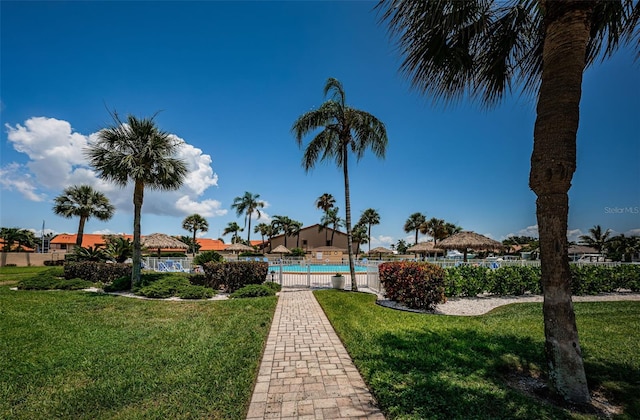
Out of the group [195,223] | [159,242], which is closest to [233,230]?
[195,223]

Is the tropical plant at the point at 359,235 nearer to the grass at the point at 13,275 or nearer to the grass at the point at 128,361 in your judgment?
the grass at the point at 13,275

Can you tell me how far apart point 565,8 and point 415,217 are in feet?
174

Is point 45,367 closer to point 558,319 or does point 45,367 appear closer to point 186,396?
point 186,396

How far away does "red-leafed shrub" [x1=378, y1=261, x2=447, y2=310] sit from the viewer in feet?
27.9

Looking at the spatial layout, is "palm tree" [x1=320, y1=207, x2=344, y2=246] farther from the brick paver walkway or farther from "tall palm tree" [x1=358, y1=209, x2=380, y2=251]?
the brick paver walkway

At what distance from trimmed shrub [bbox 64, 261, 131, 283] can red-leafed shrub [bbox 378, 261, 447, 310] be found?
12855mm

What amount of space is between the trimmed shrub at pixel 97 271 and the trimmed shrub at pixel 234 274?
16.4 feet

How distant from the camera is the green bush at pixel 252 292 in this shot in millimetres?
10461

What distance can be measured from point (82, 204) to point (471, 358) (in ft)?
114

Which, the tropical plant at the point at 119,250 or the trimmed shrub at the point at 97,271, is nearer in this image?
the trimmed shrub at the point at 97,271

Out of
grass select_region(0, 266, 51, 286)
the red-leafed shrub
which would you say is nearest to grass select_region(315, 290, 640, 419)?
the red-leafed shrub

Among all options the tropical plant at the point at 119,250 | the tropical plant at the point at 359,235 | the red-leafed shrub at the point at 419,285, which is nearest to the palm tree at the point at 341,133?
the red-leafed shrub at the point at 419,285

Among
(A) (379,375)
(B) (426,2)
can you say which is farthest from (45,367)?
(B) (426,2)

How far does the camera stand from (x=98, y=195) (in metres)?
28.9
